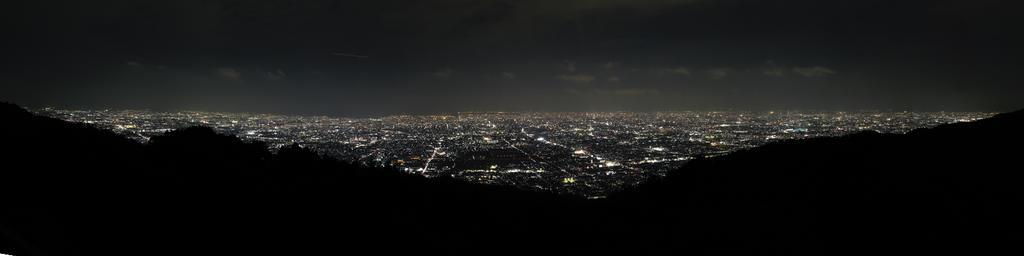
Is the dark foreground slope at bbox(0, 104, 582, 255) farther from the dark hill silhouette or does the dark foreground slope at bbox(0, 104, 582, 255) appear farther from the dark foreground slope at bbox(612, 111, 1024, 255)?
the dark foreground slope at bbox(612, 111, 1024, 255)

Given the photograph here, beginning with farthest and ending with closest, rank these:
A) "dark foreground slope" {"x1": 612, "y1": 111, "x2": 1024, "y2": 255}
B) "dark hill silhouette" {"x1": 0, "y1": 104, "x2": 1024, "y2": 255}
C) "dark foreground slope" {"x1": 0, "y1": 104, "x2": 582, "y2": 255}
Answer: "dark foreground slope" {"x1": 612, "y1": 111, "x2": 1024, "y2": 255} < "dark hill silhouette" {"x1": 0, "y1": 104, "x2": 1024, "y2": 255} < "dark foreground slope" {"x1": 0, "y1": 104, "x2": 582, "y2": 255}

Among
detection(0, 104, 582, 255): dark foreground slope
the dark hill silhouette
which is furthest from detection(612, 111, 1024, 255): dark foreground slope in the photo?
detection(0, 104, 582, 255): dark foreground slope

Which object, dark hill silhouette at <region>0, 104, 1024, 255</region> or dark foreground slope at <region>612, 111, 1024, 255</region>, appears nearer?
dark hill silhouette at <region>0, 104, 1024, 255</region>

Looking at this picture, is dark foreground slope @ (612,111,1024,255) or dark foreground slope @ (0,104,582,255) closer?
dark foreground slope @ (0,104,582,255)

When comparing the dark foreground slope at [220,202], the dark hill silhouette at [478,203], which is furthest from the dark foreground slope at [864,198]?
the dark foreground slope at [220,202]

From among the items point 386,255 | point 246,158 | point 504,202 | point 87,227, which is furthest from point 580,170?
point 87,227

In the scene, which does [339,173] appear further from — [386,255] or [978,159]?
[978,159]

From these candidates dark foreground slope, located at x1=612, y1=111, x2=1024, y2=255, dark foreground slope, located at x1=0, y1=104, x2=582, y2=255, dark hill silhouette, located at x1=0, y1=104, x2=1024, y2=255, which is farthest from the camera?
dark foreground slope, located at x1=612, y1=111, x2=1024, y2=255

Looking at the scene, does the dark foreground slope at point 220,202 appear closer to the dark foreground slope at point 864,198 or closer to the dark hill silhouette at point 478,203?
the dark hill silhouette at point 478,203
